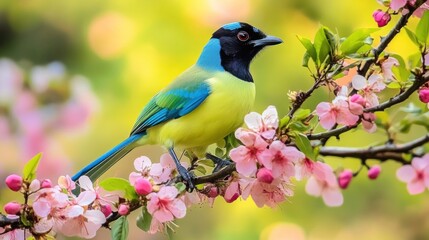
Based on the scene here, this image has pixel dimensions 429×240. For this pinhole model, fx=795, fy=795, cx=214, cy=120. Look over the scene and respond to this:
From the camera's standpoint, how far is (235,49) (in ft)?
4.73

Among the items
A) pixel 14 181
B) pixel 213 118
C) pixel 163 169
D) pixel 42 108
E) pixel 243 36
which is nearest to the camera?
pixel 14 181

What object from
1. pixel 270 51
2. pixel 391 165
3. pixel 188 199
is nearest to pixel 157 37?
pixel 270 51

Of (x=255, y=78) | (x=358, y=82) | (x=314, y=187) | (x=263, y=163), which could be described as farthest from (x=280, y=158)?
(x=255, y=78)

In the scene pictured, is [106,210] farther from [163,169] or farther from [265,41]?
[265,41]

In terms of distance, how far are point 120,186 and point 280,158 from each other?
207 mm

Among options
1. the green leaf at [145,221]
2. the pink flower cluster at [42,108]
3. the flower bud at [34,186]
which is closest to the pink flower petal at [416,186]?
the green leaf at [145,221]

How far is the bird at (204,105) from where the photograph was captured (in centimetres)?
129

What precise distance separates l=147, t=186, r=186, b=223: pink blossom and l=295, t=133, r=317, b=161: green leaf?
17cm

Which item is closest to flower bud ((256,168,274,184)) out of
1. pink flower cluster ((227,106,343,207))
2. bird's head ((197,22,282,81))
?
pink flower cluster ((227,106,343,207))

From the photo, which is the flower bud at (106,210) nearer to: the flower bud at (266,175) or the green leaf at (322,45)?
the flower bud at (266,175)

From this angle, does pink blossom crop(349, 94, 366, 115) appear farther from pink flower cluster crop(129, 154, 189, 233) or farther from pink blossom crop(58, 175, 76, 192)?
pink blossom crop(58, 175, 76, 192)

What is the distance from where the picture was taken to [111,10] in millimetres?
2979

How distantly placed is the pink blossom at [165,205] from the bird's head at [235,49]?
430 mm

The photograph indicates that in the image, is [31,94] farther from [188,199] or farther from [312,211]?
[188,199]
